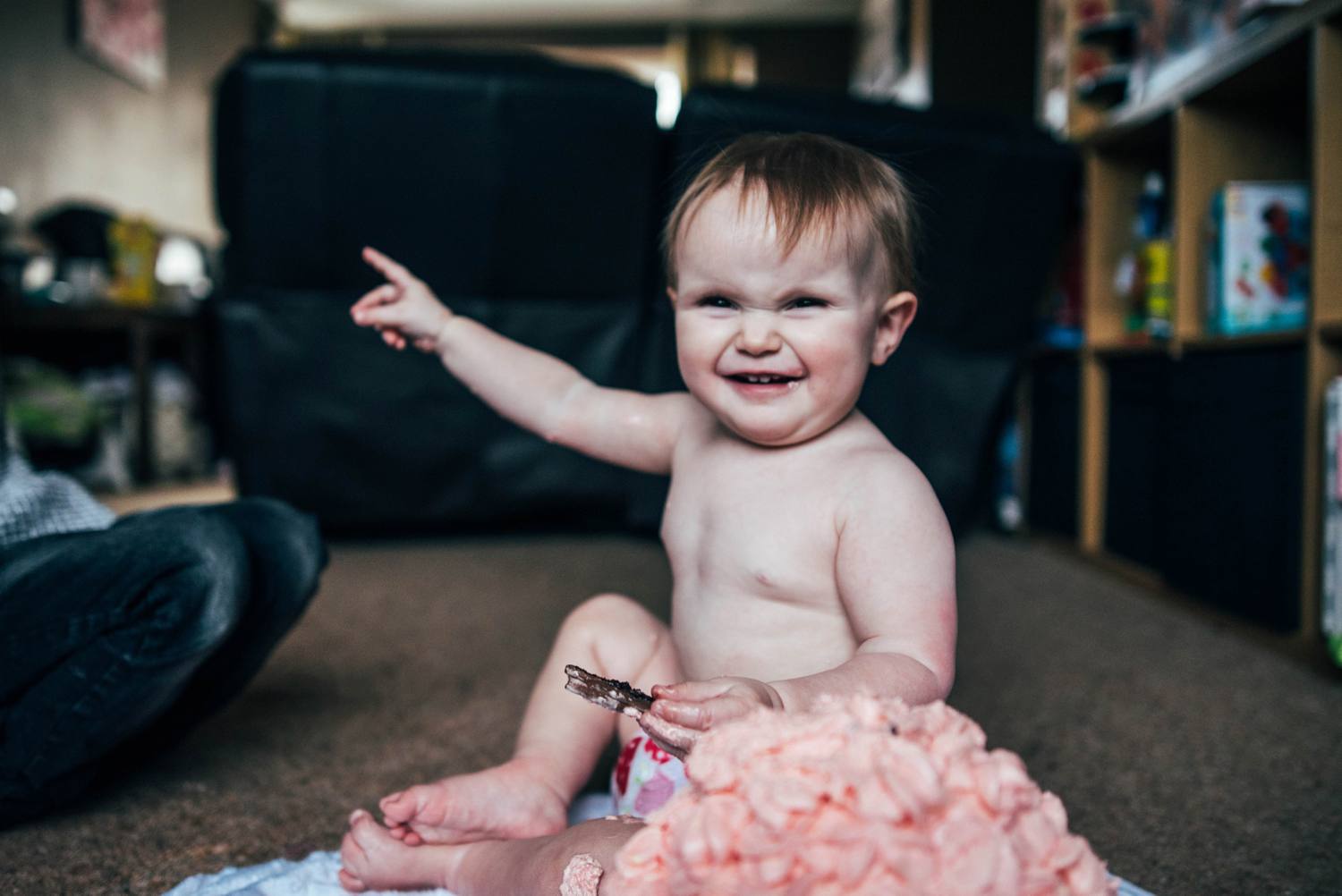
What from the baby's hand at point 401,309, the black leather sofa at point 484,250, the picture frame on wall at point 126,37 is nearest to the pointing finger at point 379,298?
the baby's hand at point 401,309

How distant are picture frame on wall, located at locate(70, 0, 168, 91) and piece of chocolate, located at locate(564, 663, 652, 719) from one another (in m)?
3.84

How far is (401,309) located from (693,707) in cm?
45

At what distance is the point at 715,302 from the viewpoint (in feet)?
1.96

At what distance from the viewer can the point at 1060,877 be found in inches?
14.8

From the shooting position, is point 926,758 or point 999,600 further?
point 999,600

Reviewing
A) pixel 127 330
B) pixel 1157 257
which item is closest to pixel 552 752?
pixel 1157 257

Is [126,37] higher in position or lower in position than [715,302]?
higher

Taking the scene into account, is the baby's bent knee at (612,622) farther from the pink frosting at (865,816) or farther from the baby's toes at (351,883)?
the pink frosting at (865,816)

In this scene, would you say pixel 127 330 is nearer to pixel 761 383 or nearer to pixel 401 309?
pixel 401 309

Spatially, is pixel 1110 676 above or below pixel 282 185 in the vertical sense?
below

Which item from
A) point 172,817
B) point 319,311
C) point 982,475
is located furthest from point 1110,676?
point 319,311

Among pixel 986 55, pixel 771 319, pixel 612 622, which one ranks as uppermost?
pixel 986 55

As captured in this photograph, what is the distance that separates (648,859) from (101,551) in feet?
1.49

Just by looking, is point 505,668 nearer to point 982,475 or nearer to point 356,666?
point 356,666
